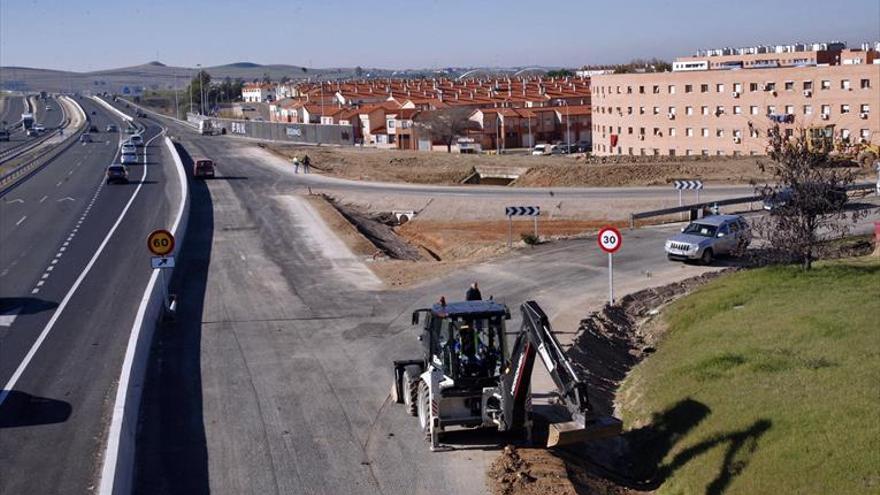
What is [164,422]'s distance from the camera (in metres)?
16.2

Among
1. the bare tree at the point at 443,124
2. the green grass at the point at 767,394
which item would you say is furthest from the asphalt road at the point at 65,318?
the bare tree at the point at 443,124

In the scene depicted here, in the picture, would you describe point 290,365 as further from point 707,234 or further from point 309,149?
point 309,149

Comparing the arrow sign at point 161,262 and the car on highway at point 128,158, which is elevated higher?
the car on highway at point 128,158

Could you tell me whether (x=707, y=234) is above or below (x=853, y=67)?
below

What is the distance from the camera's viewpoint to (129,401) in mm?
16078

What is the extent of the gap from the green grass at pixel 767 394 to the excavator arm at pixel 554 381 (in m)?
1.91

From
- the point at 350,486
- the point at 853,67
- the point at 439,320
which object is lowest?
the point at 350,486

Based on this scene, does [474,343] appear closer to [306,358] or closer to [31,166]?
[306,358]

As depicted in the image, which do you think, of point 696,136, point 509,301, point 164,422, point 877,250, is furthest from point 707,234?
point 696,136

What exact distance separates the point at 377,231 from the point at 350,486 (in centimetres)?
3271

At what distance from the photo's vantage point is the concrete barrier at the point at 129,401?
12719 mm

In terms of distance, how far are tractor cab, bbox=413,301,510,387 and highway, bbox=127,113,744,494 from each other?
1.11 metres

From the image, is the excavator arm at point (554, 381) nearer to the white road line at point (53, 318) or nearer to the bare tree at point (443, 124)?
the white road line at point (53, 318)

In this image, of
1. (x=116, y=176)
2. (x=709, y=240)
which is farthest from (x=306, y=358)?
(x=116, y=176)
